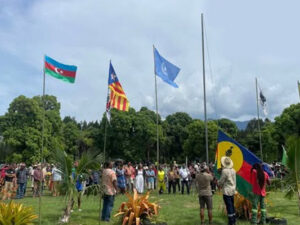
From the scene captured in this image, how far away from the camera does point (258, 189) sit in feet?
29.8

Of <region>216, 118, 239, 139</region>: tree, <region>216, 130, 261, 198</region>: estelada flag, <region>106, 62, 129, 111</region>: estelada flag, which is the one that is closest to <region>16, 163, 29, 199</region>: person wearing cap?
<region>106, 62, 129, 111</region>: estelada flag

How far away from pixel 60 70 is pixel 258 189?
23.5 ft

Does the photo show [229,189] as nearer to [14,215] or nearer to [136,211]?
[136,211]

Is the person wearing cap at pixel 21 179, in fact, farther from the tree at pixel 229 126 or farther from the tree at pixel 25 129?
the tree at pixel 229 126

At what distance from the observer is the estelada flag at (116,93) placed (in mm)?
10508

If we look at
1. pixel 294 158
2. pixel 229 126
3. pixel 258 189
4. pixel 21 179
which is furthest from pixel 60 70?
pixel 229 126

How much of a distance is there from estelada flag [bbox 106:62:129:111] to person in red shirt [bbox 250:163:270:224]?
4.69 metres

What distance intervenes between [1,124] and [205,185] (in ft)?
132

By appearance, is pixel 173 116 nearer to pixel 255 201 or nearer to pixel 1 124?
pixel 1 124

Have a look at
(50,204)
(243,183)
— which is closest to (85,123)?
(50,204)

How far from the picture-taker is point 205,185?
30.1 feet

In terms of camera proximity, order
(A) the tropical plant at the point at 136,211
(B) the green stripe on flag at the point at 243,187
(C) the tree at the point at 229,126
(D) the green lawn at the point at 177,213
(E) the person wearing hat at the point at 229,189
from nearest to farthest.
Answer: (A) the tropical plant at the point at 136,211
(E) the person wearing hat at the point at 229,189
(B) the green stripe on flag at the point at 243,187
(D) the green lawn at the point at 177,213
(C) the tree at the point at 229,126

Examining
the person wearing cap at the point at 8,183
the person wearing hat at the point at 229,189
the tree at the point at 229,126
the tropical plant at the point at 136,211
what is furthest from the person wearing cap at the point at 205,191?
the tree at the point at 229,126

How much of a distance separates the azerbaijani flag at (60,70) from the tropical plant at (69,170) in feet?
7.80
